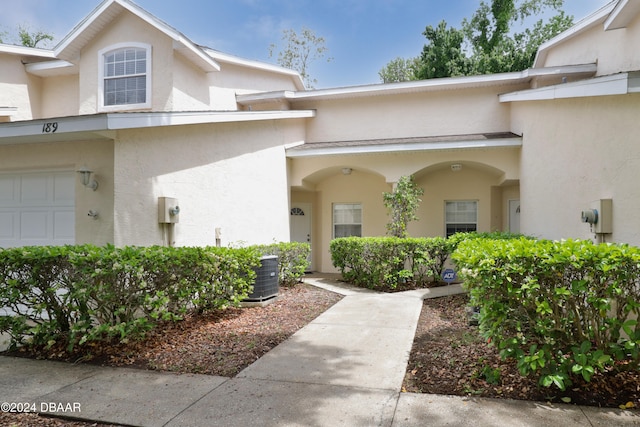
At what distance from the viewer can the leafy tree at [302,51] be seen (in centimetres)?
2738

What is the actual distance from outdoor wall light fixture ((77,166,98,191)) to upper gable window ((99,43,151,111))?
11.8 ft

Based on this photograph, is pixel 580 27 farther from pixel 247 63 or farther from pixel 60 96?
pixel 60 96

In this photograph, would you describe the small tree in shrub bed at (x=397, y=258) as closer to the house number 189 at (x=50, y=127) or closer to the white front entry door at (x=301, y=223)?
the white front entry door at (x=301, y=223)

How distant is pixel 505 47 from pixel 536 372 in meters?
25.2

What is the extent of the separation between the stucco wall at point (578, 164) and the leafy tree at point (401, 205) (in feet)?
9.30

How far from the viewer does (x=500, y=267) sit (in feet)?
12.3

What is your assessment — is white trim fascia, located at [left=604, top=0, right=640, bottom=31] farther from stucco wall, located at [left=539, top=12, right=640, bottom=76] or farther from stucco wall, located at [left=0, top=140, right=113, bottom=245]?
stucco wall, located at [left=0, top=140, right=113, bottom=245]

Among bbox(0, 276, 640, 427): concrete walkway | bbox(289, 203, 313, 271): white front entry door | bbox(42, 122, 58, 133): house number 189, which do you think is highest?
bbox(42, 122, 58, 133): house number 189

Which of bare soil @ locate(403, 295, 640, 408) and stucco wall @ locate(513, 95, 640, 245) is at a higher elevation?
stucco wall @ locate(513, 95, 640, 245)

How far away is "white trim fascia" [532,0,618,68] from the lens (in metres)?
8.81

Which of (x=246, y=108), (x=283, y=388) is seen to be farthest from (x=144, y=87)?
(x=283, y=388)

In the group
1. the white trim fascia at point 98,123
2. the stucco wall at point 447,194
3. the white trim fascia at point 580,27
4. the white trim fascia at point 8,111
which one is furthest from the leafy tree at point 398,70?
the white trim fascia at point 98,123

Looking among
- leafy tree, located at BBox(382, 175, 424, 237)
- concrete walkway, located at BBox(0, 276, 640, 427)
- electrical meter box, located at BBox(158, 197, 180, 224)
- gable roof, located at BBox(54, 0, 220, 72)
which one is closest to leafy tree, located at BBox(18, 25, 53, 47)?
gable roof, located at BBox(54, 0, 220, 72)

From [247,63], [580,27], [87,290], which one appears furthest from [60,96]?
[580,27]
